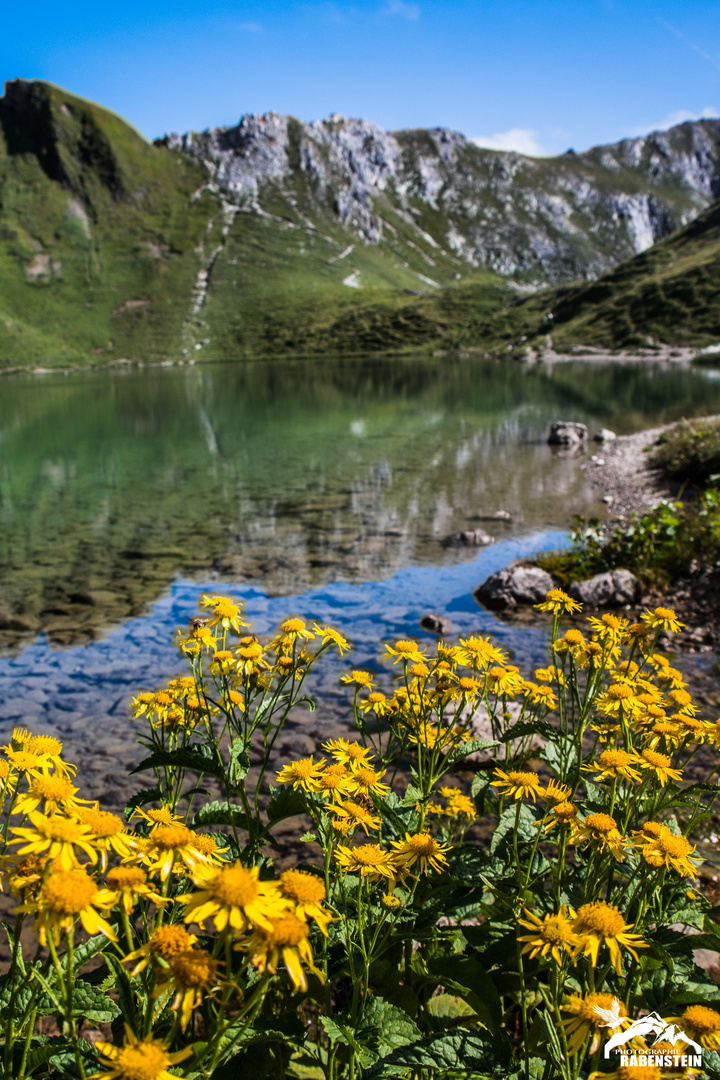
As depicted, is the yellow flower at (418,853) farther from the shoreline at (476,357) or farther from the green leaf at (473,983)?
the shoreline at (476,357)

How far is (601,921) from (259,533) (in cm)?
1896

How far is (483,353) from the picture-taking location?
150625mm

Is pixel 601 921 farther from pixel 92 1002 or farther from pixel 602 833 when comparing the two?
pixel 92 1002

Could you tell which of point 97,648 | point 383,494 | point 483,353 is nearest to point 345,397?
point 383,494

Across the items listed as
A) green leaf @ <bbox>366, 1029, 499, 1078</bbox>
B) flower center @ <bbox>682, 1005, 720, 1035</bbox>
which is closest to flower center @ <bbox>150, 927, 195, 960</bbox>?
green leaf @ <bbox>366, 1029, 499, 1078</bbox>

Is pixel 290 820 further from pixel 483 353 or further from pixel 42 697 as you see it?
pixel 483 353

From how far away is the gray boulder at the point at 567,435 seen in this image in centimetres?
3291

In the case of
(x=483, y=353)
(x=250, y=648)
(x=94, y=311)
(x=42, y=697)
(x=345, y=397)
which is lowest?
(x=42, y=697)

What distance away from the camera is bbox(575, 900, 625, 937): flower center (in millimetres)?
2090

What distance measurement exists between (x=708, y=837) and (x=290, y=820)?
4675 millimetres

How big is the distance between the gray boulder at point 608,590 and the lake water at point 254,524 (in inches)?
58.8

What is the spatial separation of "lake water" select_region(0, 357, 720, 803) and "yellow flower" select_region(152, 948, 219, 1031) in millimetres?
7772

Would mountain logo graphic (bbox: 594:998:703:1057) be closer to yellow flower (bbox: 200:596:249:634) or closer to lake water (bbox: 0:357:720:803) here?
yellow flower (bbox: 200:596:249:634)

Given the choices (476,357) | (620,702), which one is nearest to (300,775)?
(620,702)
